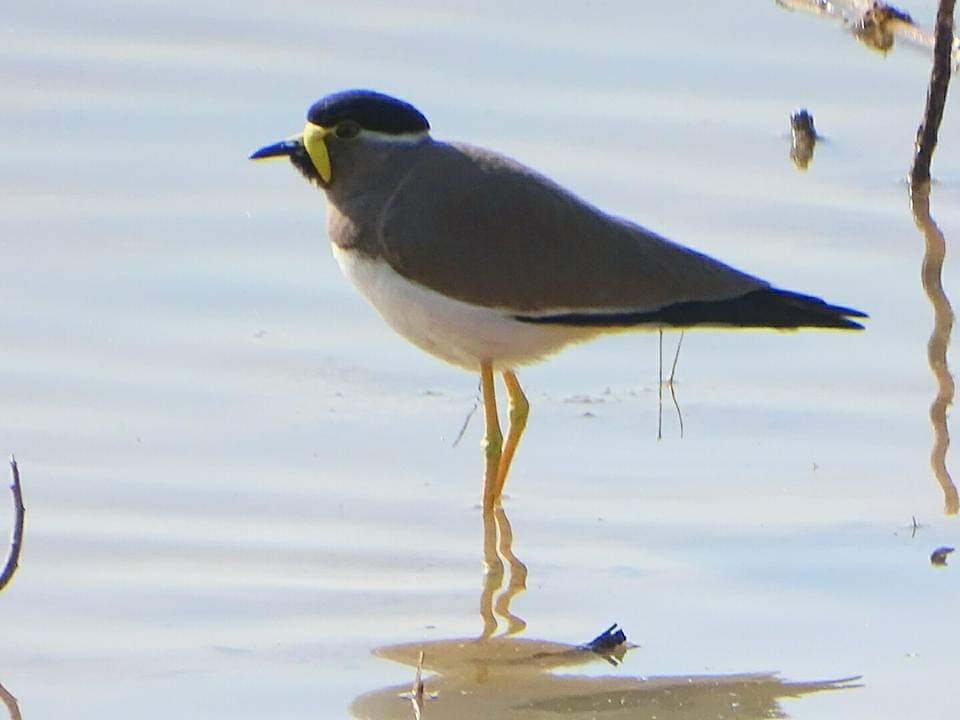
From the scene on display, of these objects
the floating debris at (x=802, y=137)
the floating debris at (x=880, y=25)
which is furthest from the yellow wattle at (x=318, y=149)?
the floating debris at (x=880, y=25)

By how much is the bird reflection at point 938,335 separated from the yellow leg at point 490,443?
1196 mm

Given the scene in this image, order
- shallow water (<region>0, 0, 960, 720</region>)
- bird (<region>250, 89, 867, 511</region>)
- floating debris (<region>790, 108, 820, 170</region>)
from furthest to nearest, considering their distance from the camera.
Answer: floating debris (<region>790, 108, 820, 170</region>), bird (<region>250, 89, 867, 511</region>), shallow water (<region>0, 0, 960, 720</region>)

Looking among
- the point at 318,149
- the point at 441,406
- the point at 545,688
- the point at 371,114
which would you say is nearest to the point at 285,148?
the point at 318,149

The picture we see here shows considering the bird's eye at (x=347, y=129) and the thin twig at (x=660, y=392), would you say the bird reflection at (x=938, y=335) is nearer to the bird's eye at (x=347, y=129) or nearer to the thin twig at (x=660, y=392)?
the thin twig at (x=660, y=392)

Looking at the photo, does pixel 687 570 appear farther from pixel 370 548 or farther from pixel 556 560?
pixel 370 548

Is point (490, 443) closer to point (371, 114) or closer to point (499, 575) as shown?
point (499, 575)

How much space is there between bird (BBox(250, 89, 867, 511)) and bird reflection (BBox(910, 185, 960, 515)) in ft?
1.77

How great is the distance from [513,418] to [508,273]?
0.59 metres

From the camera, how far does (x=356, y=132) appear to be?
612 centimetres

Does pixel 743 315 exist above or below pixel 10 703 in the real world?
above

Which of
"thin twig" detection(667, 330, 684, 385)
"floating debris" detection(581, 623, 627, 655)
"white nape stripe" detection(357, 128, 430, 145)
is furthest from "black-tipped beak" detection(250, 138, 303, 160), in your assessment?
"floating debris" detection(581, 623, 627, 655)

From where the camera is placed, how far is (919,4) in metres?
10.5

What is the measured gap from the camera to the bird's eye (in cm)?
612

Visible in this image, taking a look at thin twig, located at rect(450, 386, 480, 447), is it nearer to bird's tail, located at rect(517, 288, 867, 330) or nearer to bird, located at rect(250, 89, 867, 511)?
bird, located at rect(250, 89, 867, 511)
